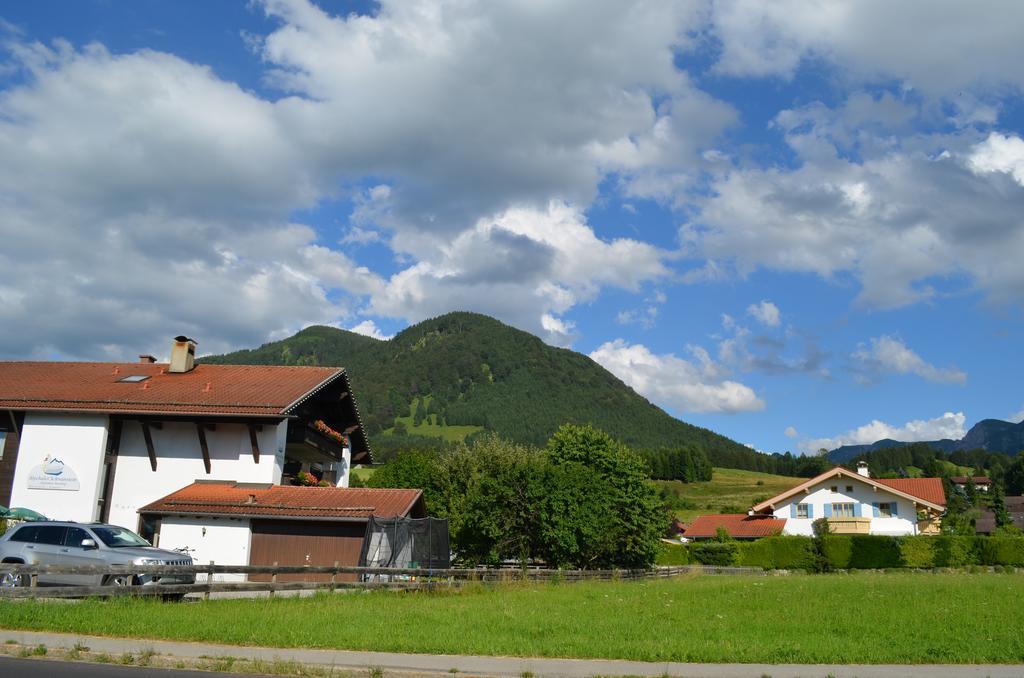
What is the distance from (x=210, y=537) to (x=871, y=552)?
1482 inches

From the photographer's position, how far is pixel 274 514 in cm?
3073

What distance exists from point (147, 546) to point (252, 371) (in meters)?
19.1

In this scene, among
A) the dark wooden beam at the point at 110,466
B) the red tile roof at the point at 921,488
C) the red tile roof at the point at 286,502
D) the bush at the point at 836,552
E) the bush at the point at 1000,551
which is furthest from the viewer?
the red tile roof at the point at 921,488

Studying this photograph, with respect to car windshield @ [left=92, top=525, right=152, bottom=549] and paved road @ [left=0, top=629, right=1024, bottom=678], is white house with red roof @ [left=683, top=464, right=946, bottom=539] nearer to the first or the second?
car windshield @ [left=92, top=525, right=152, bottom=549]

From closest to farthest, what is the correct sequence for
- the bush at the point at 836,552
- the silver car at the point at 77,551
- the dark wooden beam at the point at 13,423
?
the silver car at the point at 77,551 → the dark wooden beam at the point at 13,423 → the bush at the point at 836,552

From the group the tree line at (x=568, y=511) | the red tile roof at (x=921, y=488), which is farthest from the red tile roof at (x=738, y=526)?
the tree line at (x=568, y=511)

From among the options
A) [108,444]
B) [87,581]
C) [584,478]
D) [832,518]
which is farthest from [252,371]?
[832,518]

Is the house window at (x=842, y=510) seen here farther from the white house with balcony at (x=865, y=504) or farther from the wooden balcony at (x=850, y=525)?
the wooden balcony at (x=850, y=525)

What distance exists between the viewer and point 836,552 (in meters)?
48.8

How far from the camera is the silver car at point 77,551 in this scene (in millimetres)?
19047

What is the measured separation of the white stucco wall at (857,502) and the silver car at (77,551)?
5431 cm

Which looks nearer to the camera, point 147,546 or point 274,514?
point 147,546

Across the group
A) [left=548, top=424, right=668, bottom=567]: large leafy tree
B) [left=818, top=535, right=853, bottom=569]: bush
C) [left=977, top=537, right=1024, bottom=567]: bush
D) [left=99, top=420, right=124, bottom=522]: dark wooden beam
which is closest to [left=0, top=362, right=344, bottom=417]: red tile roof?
[left=99, top=420, right=124, bottom=522]: dark wooden beam

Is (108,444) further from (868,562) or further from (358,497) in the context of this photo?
(868,562)
